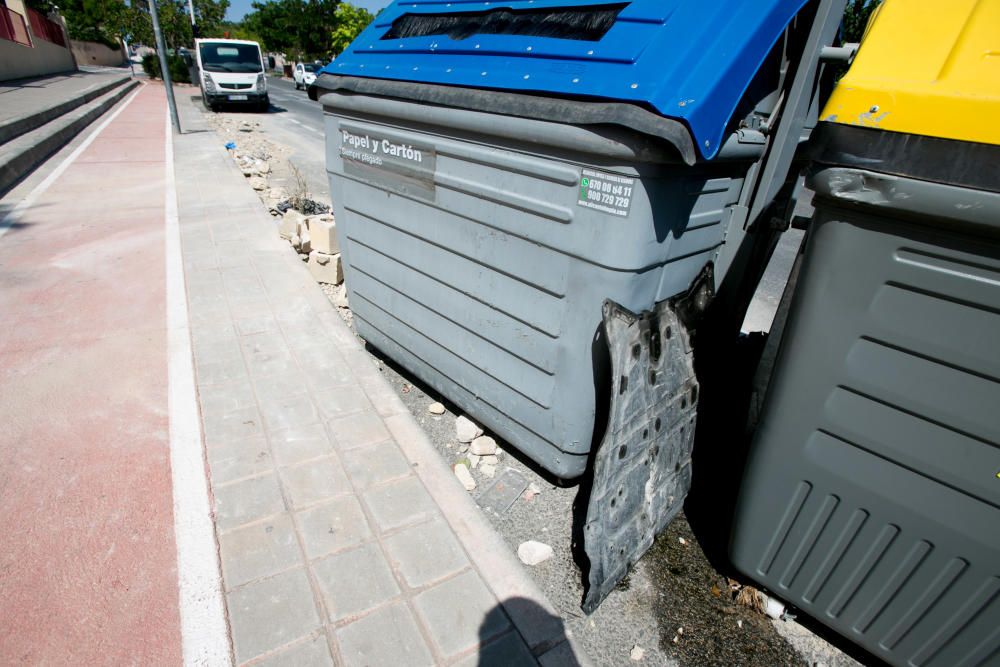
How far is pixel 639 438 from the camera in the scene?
1.98 metres

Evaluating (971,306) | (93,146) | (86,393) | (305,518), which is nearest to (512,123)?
(971,306)

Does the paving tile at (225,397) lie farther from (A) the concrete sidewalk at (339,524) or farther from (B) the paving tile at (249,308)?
(B) the paving tile at (249,308)

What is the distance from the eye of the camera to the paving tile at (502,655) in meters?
1.74

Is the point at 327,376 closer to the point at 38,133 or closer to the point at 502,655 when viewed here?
the point at 502,655

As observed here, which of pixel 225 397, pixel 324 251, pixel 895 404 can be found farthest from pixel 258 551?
pixel 324 251

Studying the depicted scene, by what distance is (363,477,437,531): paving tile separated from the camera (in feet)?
7.42

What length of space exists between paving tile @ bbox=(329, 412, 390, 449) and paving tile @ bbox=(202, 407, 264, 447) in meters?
0.42

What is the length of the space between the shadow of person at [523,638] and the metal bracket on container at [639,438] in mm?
169

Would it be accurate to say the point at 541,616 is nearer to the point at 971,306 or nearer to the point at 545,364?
the point at 545,364

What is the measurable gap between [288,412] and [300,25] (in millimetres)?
60539

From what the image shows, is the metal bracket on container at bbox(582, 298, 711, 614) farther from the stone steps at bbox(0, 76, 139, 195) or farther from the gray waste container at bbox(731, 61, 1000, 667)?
the stone steps at bbox(0, 76, 139, 195)

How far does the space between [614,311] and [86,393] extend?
3246 mm

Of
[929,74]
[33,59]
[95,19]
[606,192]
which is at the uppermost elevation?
[95,19]

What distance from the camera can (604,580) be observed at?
1911 mm
